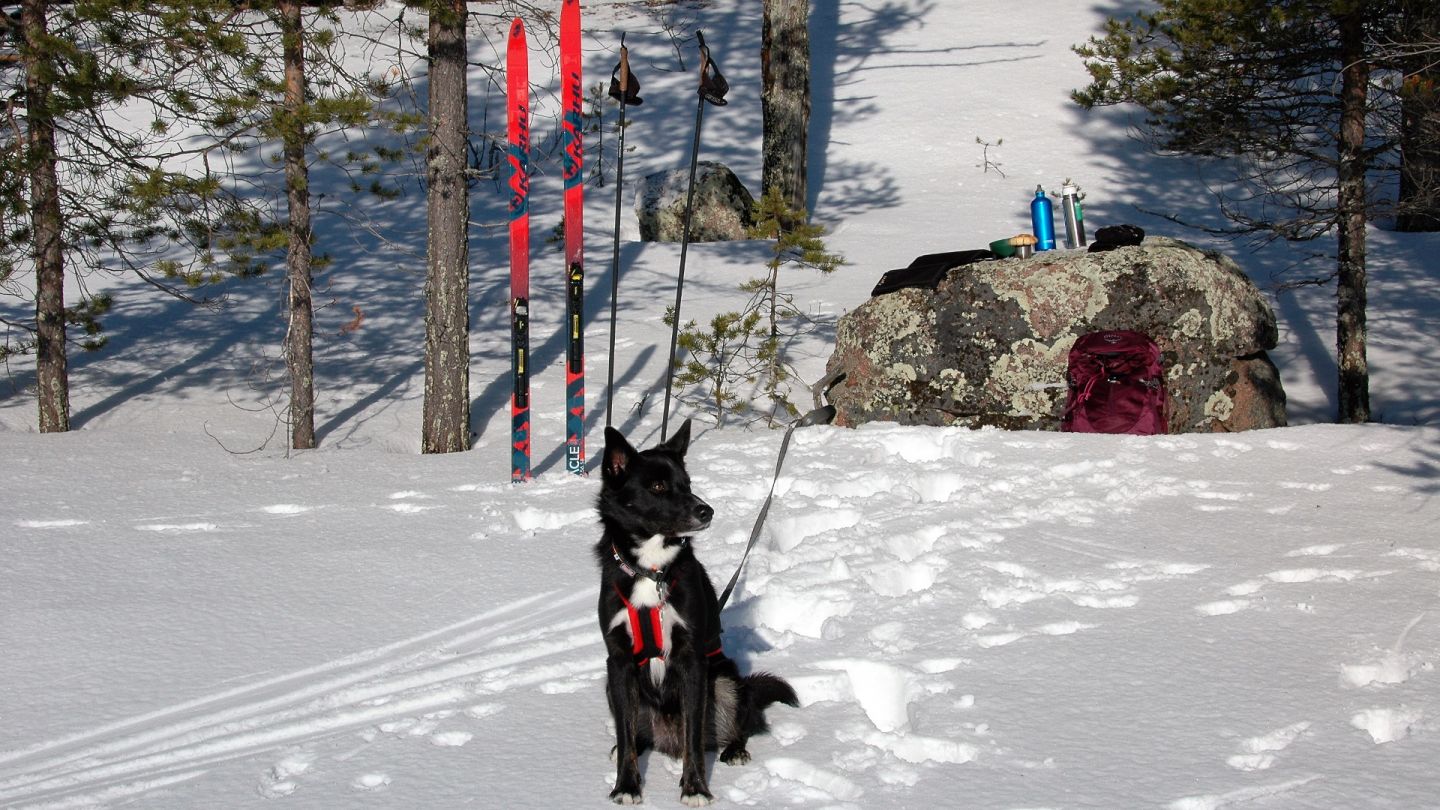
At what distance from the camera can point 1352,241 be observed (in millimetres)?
8734

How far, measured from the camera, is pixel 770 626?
185 inches

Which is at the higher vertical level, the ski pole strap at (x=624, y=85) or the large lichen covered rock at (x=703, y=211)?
the ski pole strap at (x=624, y=85)

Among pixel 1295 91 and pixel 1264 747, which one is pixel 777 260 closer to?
pixel 1295 91

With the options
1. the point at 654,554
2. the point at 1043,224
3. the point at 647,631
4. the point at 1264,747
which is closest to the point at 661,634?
the point at 647,631

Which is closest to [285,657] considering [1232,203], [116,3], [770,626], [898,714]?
[770,626]

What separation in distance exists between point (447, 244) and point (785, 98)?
710 cm

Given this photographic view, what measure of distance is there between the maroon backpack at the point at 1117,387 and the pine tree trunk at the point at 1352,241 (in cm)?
223

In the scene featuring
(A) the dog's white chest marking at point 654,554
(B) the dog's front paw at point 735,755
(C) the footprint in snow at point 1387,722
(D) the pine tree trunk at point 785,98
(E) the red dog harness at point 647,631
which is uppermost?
(D) the pine tree trunk at point 785,98

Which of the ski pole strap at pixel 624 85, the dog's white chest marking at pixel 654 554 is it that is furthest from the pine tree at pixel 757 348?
the dog's white chest marking at pixel 654 554

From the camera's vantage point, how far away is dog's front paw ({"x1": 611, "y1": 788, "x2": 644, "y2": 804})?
3137 mm

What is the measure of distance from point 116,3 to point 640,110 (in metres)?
11.8

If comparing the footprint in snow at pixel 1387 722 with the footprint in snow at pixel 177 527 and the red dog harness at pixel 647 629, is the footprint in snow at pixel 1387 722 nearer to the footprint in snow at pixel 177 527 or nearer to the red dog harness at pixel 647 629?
the red dog harness at pixel 647 629

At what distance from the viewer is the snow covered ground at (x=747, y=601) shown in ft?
10.9

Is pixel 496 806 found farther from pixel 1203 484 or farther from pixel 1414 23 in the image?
pixel 1414 23
